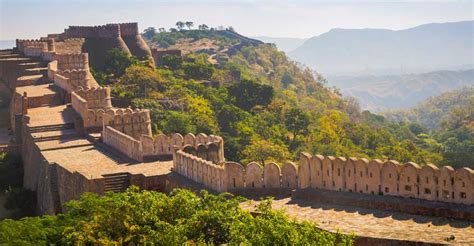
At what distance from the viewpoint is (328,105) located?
102 metres

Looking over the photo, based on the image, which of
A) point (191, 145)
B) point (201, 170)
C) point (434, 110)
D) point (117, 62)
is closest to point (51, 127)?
point (191, 145)

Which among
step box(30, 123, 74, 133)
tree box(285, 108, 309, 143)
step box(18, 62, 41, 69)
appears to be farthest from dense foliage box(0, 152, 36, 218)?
tree box(285, 108, 309, 143)

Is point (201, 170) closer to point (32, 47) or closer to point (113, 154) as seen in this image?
point (113, 154)

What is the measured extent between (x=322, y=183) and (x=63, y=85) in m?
21.2

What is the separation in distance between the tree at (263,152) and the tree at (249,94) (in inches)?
390

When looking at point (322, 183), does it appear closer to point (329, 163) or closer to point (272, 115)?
point (329, 163)

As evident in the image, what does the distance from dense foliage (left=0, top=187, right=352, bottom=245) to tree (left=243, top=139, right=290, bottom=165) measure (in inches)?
1016

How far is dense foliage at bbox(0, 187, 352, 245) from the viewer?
13297 mm

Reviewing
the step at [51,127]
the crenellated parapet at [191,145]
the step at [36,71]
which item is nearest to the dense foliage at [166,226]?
the crenellated parapet at [191,145]

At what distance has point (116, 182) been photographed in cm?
2152

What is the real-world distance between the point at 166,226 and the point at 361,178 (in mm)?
4633

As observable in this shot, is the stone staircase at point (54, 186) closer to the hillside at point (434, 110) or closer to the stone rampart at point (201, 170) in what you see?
the stone rampart at point (201, 170)

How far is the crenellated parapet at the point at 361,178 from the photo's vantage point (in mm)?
15605

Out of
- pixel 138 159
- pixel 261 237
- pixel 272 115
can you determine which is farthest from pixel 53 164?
pixel 272 115
